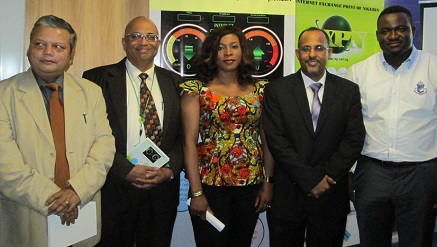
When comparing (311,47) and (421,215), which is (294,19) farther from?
(421,215)

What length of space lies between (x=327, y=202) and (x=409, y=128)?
69cm

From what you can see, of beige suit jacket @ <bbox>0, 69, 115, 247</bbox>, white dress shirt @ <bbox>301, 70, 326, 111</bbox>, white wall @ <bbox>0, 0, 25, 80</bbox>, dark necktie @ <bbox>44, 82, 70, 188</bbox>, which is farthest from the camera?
white wall @ <bbox>0, 0, 25, 80</bbox>

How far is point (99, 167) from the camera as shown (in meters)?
2.08

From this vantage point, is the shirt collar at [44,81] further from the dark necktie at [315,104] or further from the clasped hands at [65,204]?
the dark necktie at [315,104]

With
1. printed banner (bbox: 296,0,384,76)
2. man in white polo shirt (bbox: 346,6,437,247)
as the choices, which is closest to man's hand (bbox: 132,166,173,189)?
man in white polo shirt (bbox: 346,6,437,247)

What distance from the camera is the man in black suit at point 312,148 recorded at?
93.4 inches

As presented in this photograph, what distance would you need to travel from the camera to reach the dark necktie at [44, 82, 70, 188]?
2000mm

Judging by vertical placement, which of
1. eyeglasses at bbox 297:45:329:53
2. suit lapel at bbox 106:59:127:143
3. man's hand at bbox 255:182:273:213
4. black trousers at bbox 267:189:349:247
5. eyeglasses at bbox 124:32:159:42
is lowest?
black trousers at bbox 267:189:349:247

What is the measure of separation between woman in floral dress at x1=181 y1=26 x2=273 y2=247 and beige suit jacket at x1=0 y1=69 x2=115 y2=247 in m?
0.56

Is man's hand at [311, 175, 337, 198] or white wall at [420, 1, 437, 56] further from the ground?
white wall at [420, 1, 437, 56]

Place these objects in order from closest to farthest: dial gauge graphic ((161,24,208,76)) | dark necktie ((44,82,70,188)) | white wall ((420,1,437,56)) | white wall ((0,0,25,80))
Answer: dark necktie ((44,82,70,188)), white wall ((0,0,25,80)), dial gauge graphic ((161,24,208,76)), white wall ((420,1,437,56))

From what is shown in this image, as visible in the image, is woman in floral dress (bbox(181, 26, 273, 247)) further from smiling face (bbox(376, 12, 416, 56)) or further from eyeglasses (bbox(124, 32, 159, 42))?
smiling face (bbox(376, 12, 416, 56))

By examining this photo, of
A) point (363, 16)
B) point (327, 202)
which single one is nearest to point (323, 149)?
point (327, 202)

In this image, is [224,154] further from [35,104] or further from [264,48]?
[264,48]
